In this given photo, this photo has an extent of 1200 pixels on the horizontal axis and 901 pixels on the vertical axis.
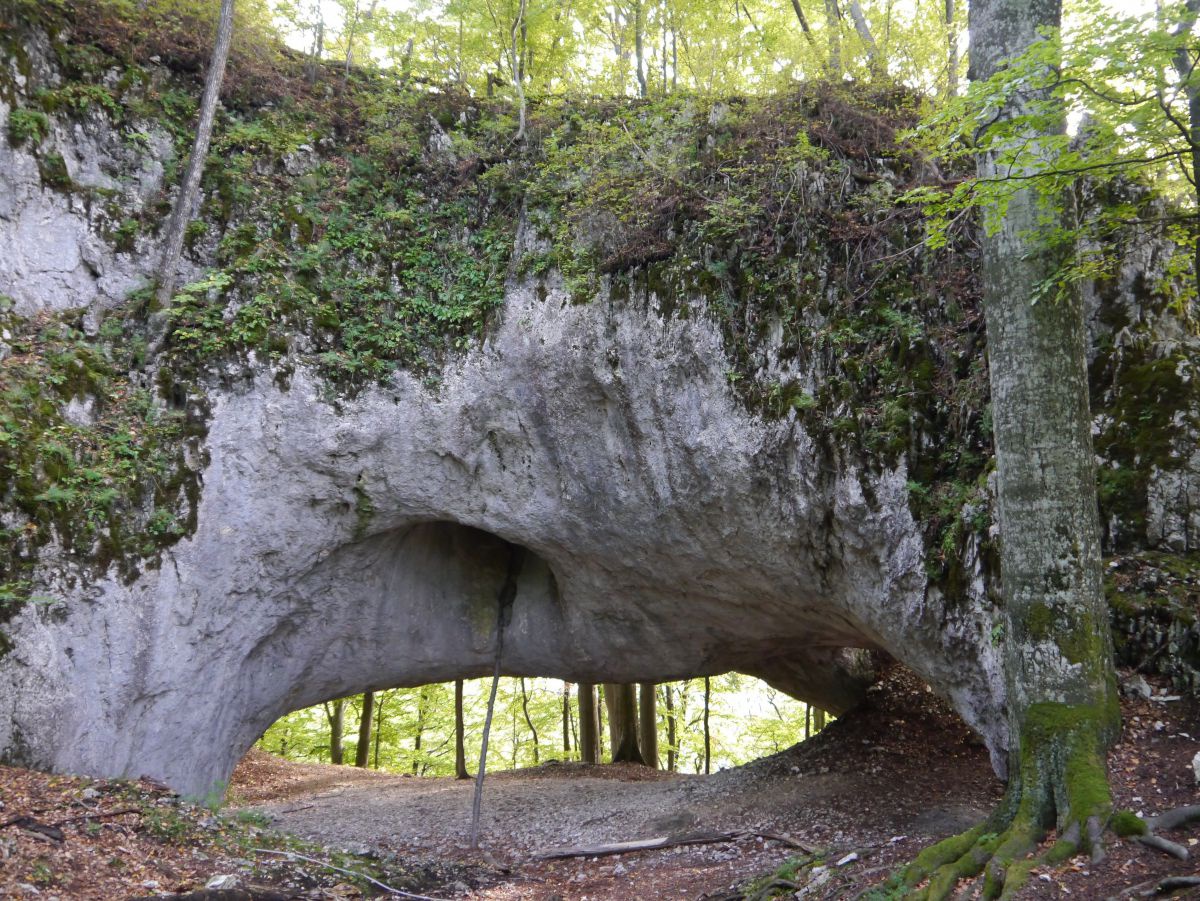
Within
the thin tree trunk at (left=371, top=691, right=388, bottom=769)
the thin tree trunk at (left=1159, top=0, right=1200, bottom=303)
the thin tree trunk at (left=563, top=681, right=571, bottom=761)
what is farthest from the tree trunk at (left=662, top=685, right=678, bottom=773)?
the thin tree trunk at (left=1159, top=0, right=1200, bottom=303)

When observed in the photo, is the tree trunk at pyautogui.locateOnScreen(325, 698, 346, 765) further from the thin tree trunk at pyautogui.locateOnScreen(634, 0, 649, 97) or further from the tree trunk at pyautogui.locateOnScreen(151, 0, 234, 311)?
the thin tree trunk at pyautogui.locateOnScreen(634, 0, 649, 97)

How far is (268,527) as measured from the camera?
355 inches

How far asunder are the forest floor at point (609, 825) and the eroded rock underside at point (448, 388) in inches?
52.2

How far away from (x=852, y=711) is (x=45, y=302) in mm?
11131

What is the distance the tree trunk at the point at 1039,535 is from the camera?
14.7ft

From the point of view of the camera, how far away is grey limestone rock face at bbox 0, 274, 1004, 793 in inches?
289

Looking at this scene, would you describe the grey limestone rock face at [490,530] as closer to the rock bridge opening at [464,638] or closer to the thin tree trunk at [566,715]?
the rock bridge opening at [464,638]

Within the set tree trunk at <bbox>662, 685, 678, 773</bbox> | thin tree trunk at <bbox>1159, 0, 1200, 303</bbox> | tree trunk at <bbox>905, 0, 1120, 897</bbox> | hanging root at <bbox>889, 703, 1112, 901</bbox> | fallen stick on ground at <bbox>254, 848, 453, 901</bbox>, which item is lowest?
tree trunk at <bbox>662, 685, 678, 773</bbox>

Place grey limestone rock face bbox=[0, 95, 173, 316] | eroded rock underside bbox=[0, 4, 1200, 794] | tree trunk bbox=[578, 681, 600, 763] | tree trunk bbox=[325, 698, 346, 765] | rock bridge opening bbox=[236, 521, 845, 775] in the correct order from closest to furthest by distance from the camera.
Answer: eroded rock underside bbox=[0, 4, 1200, 794] < grey limestone rock face bbox=[0, 95, 173, 316] < rock bridge opening bbox=[236, 521, 845, 775] < tree trunk bbox=[578, 681, 600, 763] < tree trunk bbox=[325, 698, 346, 765]

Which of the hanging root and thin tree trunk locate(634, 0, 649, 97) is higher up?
thin tree trunk locate(634, 0, 649, 97)

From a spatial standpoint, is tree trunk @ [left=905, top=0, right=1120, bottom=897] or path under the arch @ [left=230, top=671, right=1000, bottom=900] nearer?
tree trunk @ [left=905, top=0, right=1120, bottom=897]

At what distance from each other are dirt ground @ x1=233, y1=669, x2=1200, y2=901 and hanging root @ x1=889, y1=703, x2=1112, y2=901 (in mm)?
169

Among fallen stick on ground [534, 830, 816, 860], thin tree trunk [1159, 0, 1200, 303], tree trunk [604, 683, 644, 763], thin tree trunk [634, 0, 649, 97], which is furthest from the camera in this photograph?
tree trunk [604, 683, 644, 763]

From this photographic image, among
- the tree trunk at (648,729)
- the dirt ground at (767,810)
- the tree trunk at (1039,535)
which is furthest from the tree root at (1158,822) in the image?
the tree trunk at (648,729)
